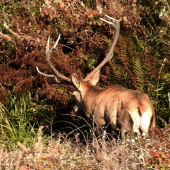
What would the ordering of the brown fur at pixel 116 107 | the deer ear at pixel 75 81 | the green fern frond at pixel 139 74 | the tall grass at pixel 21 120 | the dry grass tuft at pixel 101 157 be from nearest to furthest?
the dry grass tuft at pixel 101 157, the brown fur at pixel 116 107, the tall grass at pixel 21 120, the deer ear at pixel 75 81, the green fern frond at pixel 139 74

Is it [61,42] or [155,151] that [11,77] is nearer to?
[61,42]

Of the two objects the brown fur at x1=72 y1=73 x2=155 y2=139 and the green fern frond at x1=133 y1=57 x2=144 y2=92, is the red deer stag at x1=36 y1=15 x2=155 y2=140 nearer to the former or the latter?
the brown fur at x1=72 y1=73 x2=155 y2=139

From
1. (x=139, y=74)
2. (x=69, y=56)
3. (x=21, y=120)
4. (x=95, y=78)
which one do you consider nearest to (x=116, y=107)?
(x=95, y=78)

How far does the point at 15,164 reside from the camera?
571 centimetres

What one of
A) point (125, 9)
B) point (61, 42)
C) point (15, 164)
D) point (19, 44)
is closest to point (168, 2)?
point (125, 9)

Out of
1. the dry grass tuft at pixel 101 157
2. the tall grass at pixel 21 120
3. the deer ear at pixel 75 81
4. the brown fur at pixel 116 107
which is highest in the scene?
the deer ear at pixel 75 81

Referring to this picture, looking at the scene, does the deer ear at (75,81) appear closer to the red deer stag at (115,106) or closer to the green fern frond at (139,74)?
the red deer stag at (115,106)

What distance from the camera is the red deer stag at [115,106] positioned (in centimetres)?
672

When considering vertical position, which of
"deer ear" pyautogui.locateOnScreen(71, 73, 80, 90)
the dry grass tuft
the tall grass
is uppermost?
"deer ear" pyautogui.locateOnScreen(71, 73, 80, 90)

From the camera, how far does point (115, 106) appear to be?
23.4 ft

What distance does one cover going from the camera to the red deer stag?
6.72m

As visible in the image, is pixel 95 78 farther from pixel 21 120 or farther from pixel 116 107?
pixel 21 120

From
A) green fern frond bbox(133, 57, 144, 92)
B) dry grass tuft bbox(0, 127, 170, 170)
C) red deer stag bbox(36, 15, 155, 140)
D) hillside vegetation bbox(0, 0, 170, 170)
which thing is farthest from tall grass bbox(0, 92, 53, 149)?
green fern frond bbox(133, 57, 144, 92)

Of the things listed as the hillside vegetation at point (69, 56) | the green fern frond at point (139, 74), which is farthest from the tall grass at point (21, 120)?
the green fern frond at point (139, 74)
